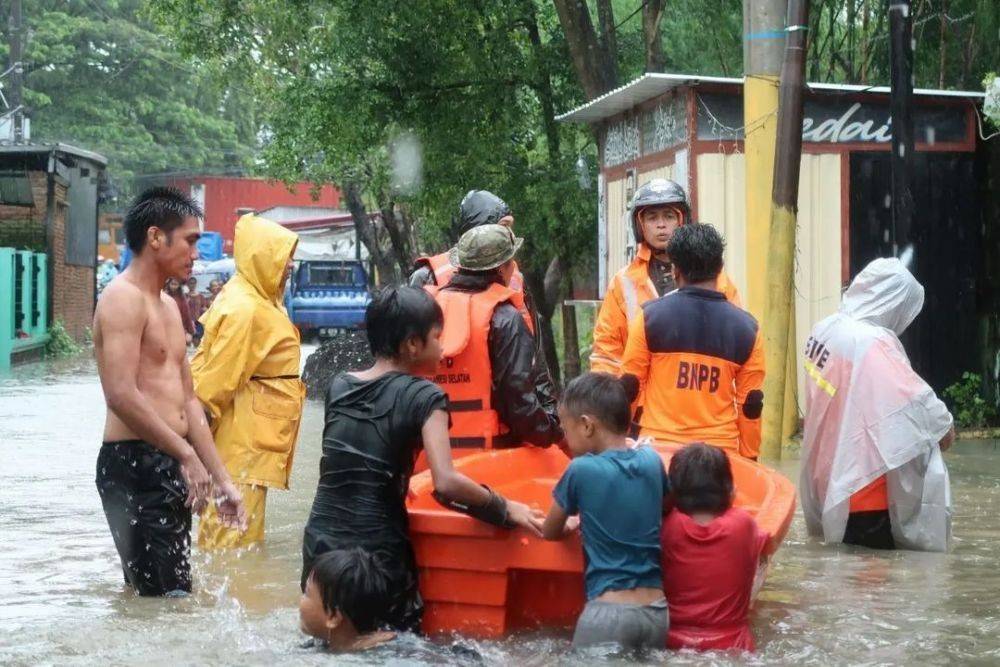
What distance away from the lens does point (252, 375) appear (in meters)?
7.77

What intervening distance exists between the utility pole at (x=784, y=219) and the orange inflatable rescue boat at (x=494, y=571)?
201 inches

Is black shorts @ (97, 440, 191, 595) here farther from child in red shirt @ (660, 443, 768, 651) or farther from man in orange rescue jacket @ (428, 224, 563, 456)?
child in red shirt @ (660, 443, 768, 651)

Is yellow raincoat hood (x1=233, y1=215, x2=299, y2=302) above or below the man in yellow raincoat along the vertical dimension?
above

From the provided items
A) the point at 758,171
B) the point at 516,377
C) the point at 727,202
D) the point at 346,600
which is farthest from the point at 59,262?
the point at 346,600

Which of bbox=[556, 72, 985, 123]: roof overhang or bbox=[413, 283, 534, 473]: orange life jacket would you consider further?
bbox=[556, 72, 985, 123]: roof overhang

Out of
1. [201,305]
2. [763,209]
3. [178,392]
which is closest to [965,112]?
[763,209]

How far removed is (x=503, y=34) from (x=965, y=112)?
248 inches

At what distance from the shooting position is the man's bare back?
593 centimetres

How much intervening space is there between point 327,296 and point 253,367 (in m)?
30.6

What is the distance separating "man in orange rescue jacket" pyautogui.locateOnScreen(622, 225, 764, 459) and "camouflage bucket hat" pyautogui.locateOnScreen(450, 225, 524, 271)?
67 centimetres

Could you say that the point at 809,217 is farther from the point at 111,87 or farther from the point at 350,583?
the point at 111,87

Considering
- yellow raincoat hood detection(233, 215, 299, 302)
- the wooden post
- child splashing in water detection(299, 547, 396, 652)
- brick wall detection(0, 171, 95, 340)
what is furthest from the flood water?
brick wall detection(0, 171, 95, 340)

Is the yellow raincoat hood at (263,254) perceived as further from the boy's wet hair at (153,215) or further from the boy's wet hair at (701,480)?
the boy's wet hair at (701,480)

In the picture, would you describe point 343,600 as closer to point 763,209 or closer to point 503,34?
point 763,209
